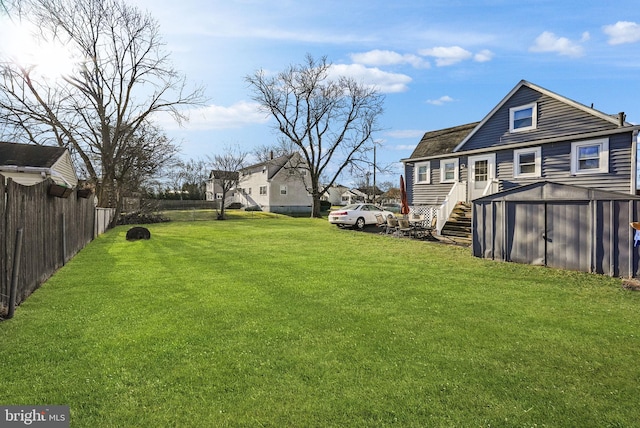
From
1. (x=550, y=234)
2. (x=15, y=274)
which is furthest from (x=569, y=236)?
(x=15, y=274)

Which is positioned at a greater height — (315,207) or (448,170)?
(448,170)

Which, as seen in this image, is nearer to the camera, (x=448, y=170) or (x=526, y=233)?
(x=526, y=233)

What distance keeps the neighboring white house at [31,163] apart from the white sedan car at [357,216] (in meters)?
13.7

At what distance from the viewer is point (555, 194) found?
897 centimetres

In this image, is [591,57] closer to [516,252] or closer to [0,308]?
[516,252]

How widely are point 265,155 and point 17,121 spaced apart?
27.5m

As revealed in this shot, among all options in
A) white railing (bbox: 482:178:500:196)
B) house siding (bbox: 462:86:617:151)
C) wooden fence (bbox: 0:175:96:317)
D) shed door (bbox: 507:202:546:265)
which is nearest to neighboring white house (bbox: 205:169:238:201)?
house siding (bbox: 462:86:617:151)

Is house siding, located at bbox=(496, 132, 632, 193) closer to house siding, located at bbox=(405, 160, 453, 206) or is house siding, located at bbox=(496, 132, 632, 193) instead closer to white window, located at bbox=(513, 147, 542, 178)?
white window, located at bbox=(513, 147, 542, 178)

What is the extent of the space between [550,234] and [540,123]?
9.35 m

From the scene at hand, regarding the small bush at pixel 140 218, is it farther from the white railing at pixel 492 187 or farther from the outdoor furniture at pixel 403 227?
the white railing at pixel 492 187

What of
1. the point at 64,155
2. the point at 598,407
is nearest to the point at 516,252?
the point at 598,407

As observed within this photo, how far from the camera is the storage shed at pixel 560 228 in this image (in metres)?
7.80

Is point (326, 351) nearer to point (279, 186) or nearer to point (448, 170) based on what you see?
point (448, 170)

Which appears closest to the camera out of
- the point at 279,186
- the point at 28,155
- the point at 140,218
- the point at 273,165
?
the point at 28,155
